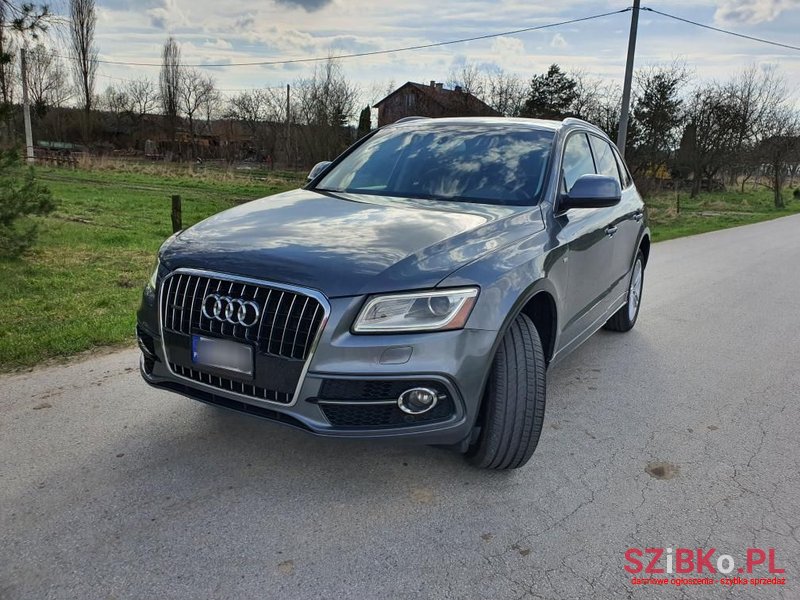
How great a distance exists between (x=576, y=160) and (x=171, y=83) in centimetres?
5397

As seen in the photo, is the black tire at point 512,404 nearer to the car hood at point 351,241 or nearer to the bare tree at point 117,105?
the car hood at point 351,241

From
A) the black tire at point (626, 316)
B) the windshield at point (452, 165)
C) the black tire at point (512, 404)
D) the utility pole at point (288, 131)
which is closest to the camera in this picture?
the black tire at point (512, 404)

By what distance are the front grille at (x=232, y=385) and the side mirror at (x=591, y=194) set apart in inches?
78.4

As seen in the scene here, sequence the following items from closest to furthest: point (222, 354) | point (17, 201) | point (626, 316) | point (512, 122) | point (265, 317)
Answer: point (265, 317)
point (222, 354)
point (512, 122)
point (626, 316)
point (17, 201)

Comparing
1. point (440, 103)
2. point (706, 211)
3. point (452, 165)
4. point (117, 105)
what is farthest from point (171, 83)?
point (452, 165)

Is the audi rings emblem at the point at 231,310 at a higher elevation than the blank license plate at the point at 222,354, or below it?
higher

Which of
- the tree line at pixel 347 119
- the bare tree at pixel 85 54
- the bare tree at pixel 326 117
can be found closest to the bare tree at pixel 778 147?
the tree line at pixel 347 119

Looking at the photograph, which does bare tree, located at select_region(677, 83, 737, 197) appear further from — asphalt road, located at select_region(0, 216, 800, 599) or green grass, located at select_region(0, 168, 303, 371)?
asphalt road, located at select_region(0, 216, 800, 599)

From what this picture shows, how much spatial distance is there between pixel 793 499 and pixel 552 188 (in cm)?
200

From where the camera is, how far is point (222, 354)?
2.56 metres

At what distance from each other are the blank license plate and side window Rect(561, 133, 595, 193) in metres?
2.24

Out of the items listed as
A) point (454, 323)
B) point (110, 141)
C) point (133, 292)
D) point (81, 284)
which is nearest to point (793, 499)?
point (454, 323)

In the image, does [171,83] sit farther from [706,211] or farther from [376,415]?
[376,415]

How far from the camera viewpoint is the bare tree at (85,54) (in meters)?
41.4
